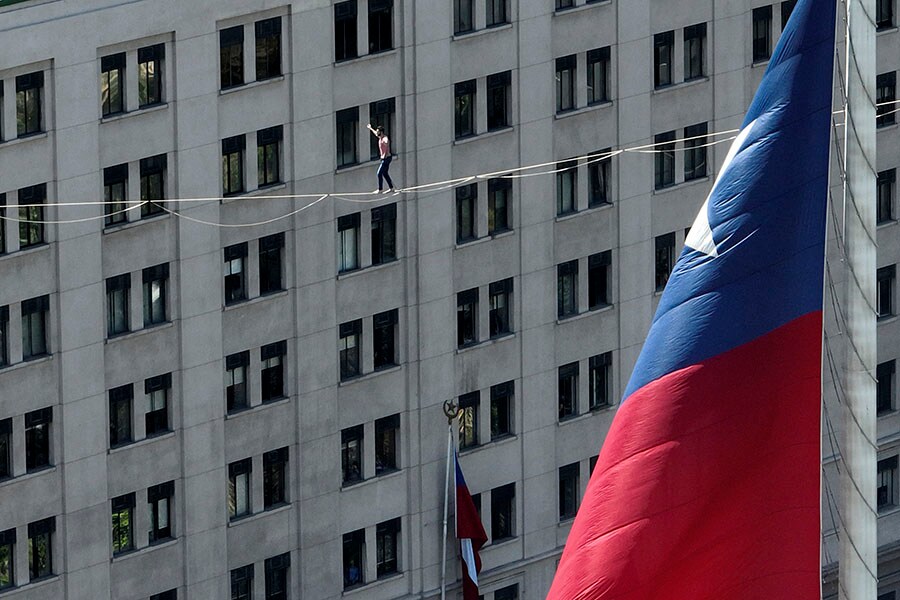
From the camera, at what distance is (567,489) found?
3297 inches

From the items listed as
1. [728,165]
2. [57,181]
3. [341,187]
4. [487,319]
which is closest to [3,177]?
[57,181]

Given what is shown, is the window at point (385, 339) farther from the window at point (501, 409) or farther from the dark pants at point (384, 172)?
the dark pants at point (384, 172)

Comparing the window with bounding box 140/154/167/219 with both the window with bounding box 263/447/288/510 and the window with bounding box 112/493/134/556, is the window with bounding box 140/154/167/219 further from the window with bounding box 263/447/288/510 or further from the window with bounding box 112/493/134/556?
the window with bounding box 263/447/288/510

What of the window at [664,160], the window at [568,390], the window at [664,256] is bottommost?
the window at [568,390]

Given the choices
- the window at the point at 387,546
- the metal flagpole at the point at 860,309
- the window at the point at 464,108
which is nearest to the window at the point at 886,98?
the window at the point at 464,108

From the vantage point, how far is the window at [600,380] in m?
82.9

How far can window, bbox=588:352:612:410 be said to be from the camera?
82875 mm

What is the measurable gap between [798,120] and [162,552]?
48.4 metres

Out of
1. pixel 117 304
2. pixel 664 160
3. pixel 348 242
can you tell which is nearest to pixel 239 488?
pixel 117 304

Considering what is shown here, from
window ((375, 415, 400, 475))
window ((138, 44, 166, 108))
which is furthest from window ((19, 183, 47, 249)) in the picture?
window ((375, 415, 400, 475))

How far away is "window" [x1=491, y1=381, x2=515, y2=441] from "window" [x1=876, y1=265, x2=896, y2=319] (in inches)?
666

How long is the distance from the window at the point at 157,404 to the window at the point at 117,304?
1.87 meters

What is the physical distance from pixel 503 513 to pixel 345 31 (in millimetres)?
17718

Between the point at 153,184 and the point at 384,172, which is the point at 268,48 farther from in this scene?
the point at 153,184
